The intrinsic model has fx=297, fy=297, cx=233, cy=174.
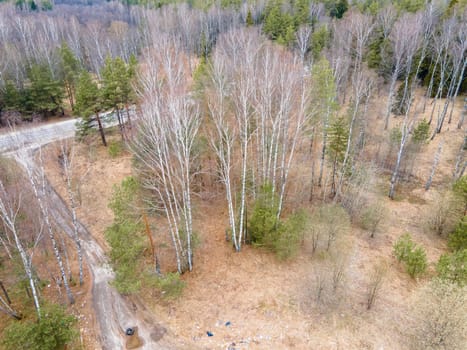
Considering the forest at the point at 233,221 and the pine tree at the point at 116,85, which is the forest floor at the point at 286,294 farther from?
the pine tree at the point at 116,85

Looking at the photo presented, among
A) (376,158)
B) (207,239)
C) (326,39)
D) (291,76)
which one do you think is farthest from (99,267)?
(326,39)

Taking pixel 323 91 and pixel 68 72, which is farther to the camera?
pixel 68 72

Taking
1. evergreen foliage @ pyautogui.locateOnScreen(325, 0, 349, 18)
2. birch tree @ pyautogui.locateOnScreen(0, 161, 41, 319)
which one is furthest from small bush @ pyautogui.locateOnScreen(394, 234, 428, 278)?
evergreen foliage @ pyautogui.locateOnScreen(325, 0, 349, 18)

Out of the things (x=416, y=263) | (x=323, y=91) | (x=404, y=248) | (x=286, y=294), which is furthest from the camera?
(x=323, y=91)

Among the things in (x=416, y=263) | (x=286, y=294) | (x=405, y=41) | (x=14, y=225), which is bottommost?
(x=286, y=294)

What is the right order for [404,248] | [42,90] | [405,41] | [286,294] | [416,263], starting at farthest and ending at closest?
[42,90]
[405,41]
[404,248]
[416,263]
[286,294]

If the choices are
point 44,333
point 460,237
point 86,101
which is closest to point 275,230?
point 460,237

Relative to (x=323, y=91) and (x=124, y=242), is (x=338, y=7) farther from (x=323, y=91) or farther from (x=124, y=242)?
(x=124, y=242)
